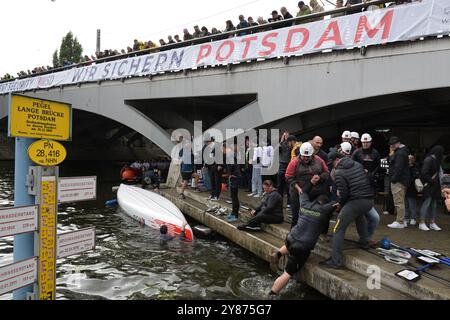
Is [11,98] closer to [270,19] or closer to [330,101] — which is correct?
[330,101]

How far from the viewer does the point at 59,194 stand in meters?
3.80

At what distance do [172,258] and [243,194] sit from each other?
4696mm

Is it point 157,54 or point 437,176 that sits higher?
point 157,54

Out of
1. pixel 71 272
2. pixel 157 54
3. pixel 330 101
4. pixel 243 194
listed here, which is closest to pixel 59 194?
pixel 71 272

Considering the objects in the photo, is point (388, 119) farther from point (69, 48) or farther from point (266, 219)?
point (69, 48)

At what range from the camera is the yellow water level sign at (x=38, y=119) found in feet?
11.3

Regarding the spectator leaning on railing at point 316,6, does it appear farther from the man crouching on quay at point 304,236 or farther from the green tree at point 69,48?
the green tree at point 69,48

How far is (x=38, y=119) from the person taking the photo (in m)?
3.68

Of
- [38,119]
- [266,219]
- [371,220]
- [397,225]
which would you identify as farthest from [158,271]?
[397,225]

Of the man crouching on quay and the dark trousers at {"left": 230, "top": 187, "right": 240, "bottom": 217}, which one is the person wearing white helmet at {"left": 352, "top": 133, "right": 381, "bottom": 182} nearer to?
the man crouching on quay

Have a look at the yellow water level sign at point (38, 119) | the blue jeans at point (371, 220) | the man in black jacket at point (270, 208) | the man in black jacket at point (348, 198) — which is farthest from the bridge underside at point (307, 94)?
the yellow water level sign at point (38, 119)

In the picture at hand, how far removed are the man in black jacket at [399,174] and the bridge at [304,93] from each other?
188 centimetres

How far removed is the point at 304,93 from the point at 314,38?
1464 mm

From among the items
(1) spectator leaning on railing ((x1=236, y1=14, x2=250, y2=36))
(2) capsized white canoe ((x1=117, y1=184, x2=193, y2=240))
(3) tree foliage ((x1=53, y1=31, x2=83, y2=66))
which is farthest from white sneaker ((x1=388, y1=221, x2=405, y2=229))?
(3) tree foliage ((x1=53, y1=31, x2=83, y2=66))
